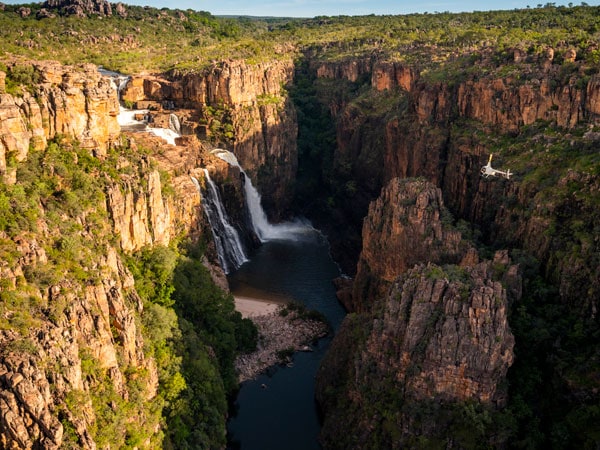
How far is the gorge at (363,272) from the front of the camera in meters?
28.5

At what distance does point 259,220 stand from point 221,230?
1272 cm

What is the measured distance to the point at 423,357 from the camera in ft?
110

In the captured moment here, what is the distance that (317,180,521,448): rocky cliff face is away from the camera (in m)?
32.3

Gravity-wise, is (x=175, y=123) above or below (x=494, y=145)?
below

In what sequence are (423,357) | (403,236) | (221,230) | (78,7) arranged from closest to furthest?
(423,357) < (403,236) < (221,230) < (78,7)

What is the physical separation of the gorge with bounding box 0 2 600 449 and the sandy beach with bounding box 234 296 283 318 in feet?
14.6

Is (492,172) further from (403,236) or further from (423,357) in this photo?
(423,357)

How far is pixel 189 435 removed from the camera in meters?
35.0

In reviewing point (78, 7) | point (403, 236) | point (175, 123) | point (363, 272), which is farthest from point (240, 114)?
point (78, 7)

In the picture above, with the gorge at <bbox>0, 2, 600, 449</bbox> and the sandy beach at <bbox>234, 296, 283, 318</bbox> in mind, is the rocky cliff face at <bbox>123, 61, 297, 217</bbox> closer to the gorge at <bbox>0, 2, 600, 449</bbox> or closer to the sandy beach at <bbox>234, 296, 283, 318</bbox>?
the gorge at <bbox>0, 2, 600, 449</bbox>

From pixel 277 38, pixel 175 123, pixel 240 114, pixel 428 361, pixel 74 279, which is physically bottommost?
pixel 428 361

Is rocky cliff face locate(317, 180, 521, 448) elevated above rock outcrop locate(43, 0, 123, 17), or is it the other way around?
rock outcrop locate(43, 0, 123, 17)

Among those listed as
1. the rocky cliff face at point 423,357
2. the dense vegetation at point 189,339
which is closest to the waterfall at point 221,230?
the dense vegetation at point 189,339

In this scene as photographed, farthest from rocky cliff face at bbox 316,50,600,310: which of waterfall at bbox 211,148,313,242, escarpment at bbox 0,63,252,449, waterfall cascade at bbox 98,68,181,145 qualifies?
waterfall cascade at bbox 98,68,181,145
